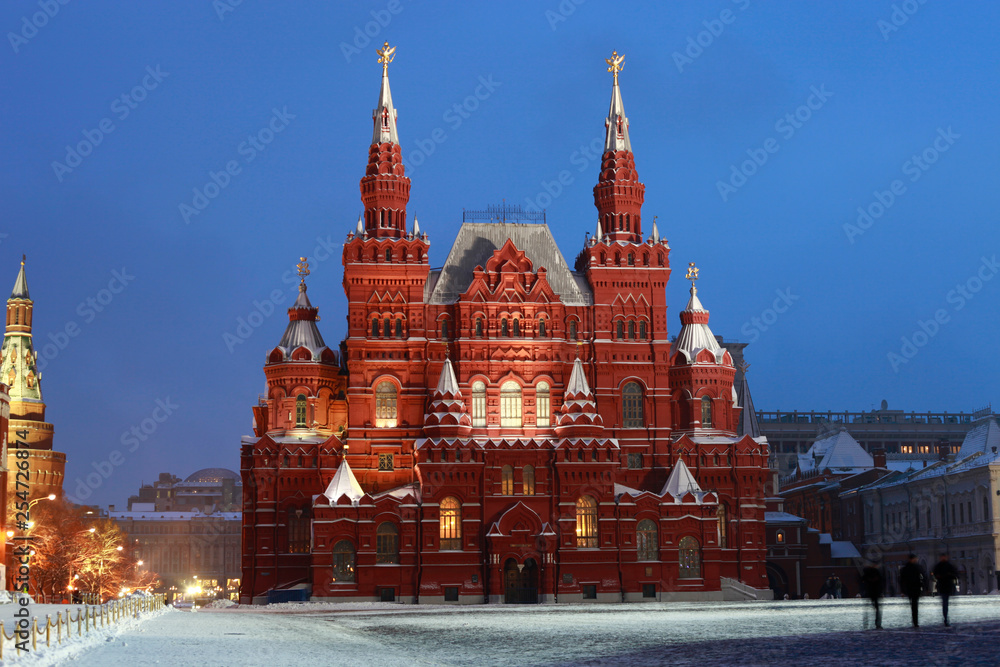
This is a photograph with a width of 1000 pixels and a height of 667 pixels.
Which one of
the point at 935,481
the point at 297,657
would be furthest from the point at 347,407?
the point at 297,657

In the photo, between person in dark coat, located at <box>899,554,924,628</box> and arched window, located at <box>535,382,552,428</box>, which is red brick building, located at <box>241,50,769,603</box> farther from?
person in dark coat, located at <box>899,554,924,628</box>

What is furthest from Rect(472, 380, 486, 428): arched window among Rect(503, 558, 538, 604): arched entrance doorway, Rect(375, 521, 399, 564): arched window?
Rect(503, 558, 538, 604): arched entrance doorway

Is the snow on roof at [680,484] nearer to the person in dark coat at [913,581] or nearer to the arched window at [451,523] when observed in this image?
the arched window at [451,523]

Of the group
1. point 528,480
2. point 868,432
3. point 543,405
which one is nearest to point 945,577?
point 528,480

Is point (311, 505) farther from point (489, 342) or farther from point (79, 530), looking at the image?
point (79, 530)

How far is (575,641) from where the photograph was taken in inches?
1400

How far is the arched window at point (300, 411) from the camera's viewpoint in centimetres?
8606

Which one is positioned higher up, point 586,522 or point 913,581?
point 586,522

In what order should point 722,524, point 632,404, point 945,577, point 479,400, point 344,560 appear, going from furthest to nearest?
point 632,404
point 722,524
point 479,400
point 344,560
point 945,577

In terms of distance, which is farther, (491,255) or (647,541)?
(491,255)

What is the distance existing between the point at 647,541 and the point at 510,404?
1328 cm

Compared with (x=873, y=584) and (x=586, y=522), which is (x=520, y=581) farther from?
(x=873, y=584)

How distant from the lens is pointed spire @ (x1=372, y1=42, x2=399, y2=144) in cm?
8894

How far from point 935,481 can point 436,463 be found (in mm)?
43756
